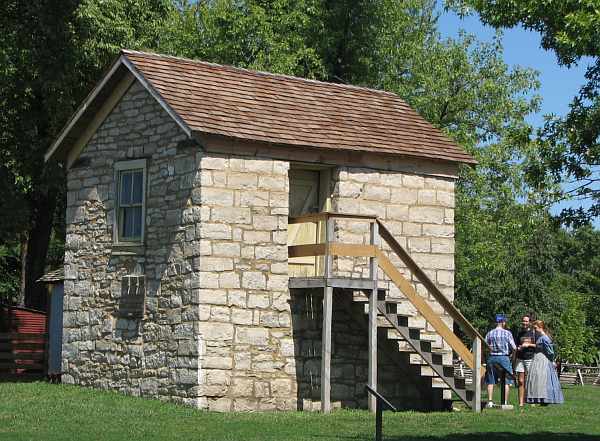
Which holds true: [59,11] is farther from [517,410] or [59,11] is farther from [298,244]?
[517,410]

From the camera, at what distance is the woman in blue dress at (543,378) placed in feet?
69.7

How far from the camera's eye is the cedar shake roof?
20.3 m

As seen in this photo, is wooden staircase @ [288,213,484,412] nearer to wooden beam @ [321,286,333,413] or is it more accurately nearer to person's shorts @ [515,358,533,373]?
wooden beam @ [321,286,333,413]

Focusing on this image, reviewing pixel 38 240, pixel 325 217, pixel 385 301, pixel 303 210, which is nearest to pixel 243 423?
pixel 385 301

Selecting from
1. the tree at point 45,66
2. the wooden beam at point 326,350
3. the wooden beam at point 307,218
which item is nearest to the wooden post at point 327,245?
the wooden beam at point 307,218

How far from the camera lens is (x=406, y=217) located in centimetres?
2202

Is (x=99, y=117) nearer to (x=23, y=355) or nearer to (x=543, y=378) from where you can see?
(x=23, y=355)

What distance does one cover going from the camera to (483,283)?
42.1 meters

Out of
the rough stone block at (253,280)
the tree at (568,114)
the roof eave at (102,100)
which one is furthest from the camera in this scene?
the roof eave at (102,100)

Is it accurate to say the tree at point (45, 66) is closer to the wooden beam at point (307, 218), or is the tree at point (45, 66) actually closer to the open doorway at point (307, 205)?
the open doorway at point (307, 205)

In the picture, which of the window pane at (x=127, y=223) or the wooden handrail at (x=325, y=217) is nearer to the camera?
the wooden handrail at (x=325, y=217)

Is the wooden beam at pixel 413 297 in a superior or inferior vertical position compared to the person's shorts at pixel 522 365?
superior

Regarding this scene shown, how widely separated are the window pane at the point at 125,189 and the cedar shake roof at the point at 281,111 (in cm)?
184

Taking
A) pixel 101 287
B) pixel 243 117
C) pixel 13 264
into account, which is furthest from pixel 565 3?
pixel 13 264
